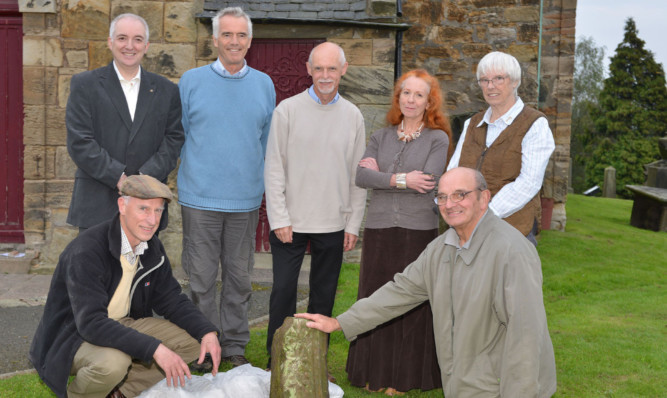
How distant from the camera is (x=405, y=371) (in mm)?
4098

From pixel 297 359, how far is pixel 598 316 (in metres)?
4.21

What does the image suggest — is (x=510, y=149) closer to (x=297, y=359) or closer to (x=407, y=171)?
(x=407, y=171)

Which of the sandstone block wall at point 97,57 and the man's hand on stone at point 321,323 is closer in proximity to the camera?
the man's hand on stone at point 321,323

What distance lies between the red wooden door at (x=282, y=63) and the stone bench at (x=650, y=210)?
8120 millimetres

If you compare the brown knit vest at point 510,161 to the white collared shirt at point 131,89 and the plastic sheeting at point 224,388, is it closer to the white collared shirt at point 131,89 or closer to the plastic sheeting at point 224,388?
the plastic sheeting at point 224,388

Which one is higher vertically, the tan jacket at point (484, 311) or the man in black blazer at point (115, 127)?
the man in black blazer at point (115, 127)

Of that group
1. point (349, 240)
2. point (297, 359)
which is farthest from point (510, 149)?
point (297, 359)

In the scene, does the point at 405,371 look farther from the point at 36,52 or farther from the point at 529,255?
the point at 36,52

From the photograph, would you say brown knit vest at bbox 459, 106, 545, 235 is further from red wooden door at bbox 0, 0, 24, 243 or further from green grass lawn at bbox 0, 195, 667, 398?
red wooden door at bbox 0, 0, 24, 243

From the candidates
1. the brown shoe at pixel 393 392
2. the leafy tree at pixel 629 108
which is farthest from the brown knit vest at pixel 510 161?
the leafy tree at pixel 629 108

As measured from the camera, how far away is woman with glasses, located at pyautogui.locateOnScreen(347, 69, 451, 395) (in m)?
4.03

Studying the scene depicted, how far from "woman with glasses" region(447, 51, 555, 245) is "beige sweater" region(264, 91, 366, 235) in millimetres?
856

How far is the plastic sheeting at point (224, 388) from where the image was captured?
11.6 feet

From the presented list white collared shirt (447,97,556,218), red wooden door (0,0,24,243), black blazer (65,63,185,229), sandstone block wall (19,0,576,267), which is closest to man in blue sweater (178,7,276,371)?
black blazer (65,63,185,229)
